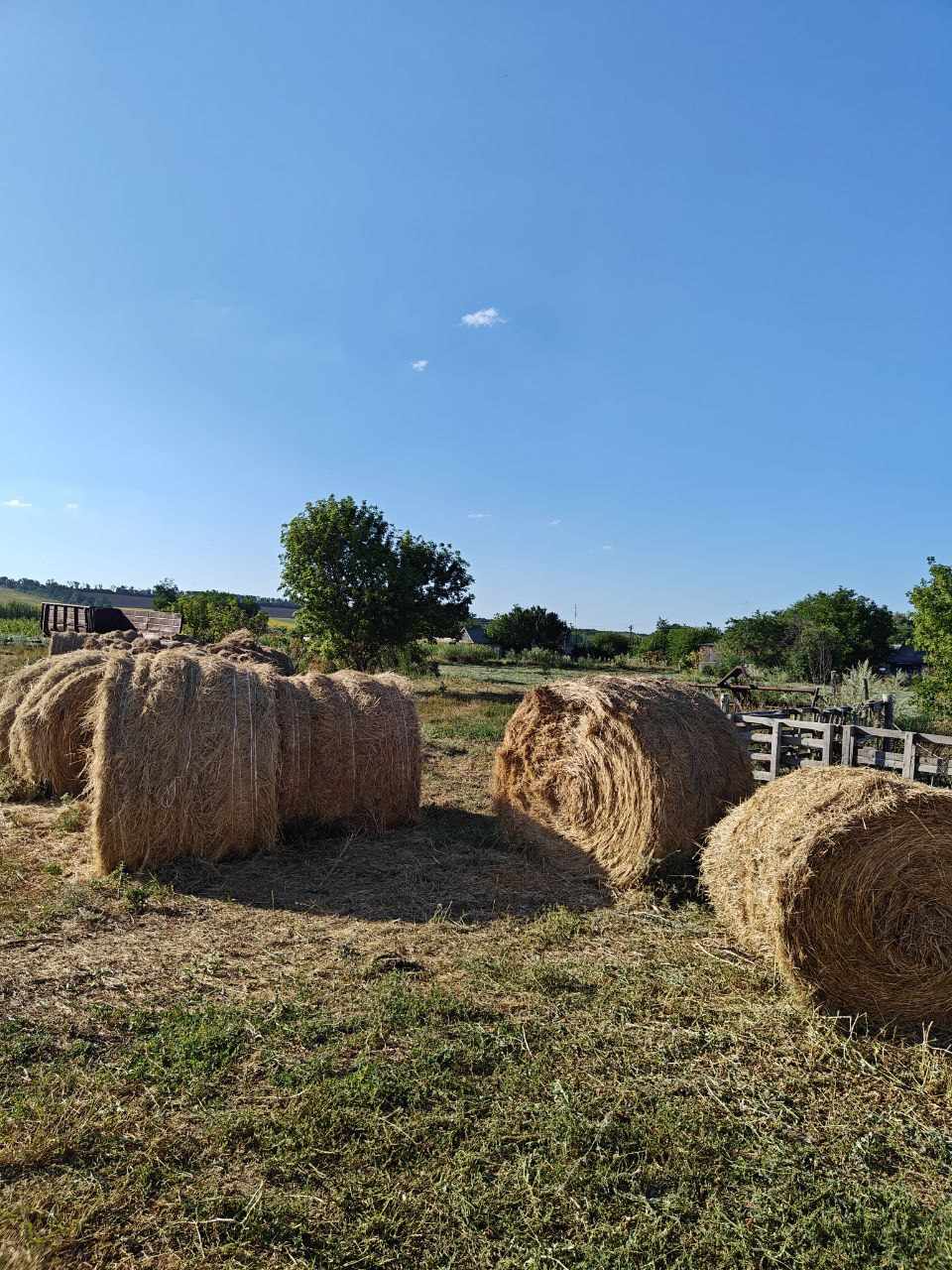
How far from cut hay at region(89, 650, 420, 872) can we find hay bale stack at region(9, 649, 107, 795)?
2522 mm

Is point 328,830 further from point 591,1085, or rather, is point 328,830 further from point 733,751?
point 591,1085

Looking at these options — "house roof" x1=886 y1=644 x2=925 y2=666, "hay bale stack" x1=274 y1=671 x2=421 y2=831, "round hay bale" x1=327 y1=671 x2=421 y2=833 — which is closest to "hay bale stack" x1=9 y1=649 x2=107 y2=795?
"hay bale stack" x1=274 y1=671 x2=421 y2=831

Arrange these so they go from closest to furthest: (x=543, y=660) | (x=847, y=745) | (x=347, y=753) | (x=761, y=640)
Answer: (x=347, y=753) < (x=847, y=745) < (x=761, y=640) < (x=543, y=660)

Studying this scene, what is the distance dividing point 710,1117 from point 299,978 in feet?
8.15

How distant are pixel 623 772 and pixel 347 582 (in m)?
19.2

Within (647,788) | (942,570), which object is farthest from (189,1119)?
(942,570)

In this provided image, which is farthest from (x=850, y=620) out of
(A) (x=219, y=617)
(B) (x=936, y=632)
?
(A) (x=219, y=617)

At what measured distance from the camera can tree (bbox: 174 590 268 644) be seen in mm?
27516

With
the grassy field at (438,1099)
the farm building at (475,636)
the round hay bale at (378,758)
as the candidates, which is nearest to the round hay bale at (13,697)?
the round hay bale at (378,758)

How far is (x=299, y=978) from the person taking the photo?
471cm

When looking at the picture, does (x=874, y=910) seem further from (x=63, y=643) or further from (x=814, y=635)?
(x=814, y=635)

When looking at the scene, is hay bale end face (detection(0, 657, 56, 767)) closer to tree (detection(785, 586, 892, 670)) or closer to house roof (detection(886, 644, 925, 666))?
tree (detection(785, 586, 892, 670))

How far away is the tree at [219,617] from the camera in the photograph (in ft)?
90.3

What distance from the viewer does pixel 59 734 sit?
9.61m
